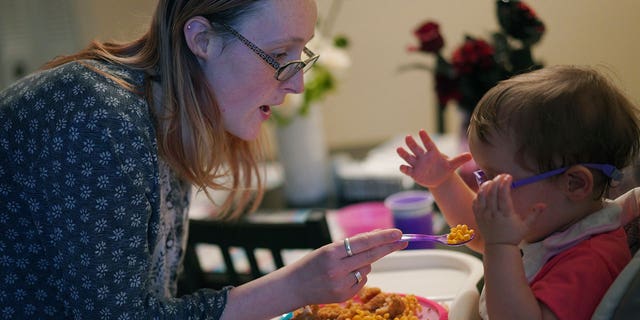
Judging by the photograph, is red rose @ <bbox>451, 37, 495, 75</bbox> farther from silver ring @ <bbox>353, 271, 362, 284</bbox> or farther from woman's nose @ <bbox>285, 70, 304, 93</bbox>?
silver ring @ <bbox>353, 271, 362, 284</bbox>

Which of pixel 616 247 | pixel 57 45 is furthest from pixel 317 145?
pixel 57 45

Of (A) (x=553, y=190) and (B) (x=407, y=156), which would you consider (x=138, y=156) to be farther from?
(A) (x=553, y=190)

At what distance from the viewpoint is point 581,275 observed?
2.89 ft

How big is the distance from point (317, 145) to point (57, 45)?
1893mm

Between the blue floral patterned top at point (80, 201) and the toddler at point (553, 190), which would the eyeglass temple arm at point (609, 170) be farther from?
the blue floral patterned top at point (80, 201)

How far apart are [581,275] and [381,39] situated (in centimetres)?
212

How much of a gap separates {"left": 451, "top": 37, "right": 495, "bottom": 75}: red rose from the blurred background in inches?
7.4

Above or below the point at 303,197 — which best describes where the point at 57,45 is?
above

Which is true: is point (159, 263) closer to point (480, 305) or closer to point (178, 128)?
point (178, 128)

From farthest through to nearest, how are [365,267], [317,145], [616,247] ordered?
[317,145] < [365,267] < [616,247]

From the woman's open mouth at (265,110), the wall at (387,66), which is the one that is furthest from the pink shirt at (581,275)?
the wall at (387,66)

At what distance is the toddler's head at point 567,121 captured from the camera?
35.2 inches

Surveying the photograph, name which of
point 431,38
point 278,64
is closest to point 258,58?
point 278,64

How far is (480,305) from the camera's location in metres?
1.02
